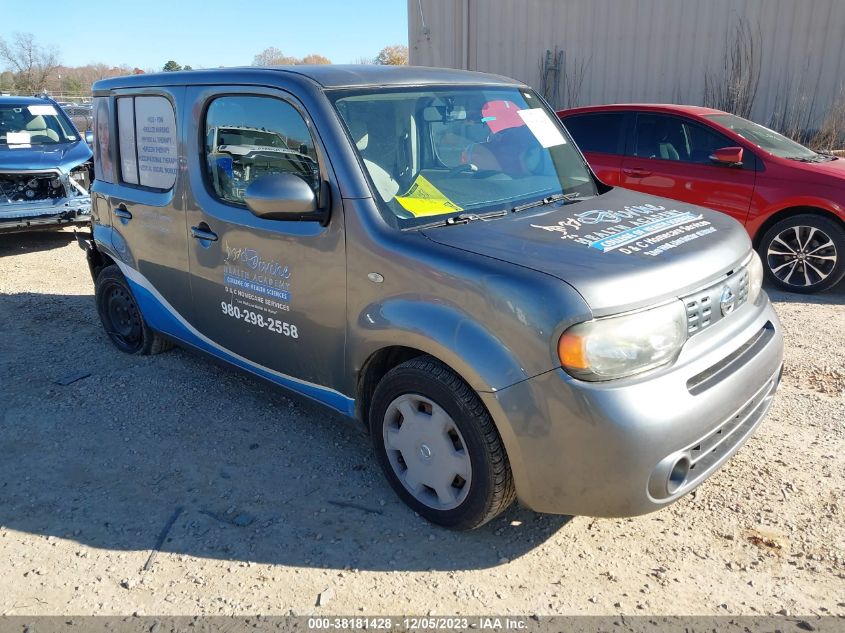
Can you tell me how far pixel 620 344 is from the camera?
2289mm

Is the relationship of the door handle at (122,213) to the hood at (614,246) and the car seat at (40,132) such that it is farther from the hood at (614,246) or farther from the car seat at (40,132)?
the car seat at (40,132)

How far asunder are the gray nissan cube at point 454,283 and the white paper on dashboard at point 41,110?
20.5 ft

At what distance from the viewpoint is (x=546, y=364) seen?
2281 millimetres

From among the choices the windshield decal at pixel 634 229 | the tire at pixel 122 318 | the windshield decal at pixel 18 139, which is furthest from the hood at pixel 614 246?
the windshield decal at pixel 18 139

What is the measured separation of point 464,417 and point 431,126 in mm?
1509

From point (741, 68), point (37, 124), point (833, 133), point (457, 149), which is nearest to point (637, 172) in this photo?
point (457, 149)

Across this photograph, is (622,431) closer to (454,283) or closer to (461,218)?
(454,283)

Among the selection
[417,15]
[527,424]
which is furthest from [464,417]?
[417,15]

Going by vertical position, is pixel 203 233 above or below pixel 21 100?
below

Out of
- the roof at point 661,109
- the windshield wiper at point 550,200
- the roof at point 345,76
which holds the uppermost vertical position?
the roof at point 345,76

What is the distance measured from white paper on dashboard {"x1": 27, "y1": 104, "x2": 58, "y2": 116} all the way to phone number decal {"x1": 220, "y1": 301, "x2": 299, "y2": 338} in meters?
7.39

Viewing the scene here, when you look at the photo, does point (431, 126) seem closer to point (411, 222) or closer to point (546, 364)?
point (411, 222)

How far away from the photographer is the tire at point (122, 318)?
15.1ft

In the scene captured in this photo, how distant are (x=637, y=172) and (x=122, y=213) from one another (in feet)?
16.0
